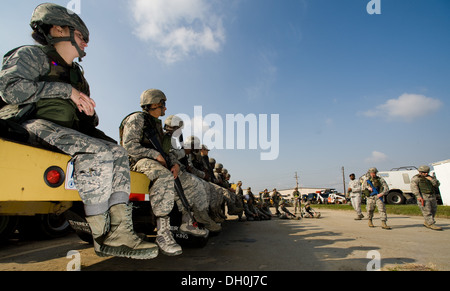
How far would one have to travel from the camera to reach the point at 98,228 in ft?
5.17

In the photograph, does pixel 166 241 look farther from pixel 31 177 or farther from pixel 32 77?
pixel 32 77

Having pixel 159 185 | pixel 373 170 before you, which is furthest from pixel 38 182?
pixel 373 170

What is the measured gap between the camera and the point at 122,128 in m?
2.77

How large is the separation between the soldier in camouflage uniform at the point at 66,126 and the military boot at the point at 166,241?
Answer: 0.53m

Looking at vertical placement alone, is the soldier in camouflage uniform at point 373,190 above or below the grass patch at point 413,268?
above

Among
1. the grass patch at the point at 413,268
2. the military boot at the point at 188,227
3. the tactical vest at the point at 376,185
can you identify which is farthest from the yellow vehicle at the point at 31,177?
the tactical vest at the point at 376,185

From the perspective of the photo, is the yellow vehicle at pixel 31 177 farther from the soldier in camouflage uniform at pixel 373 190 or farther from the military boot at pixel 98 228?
the soldier in camouflage uniform at pixel 373 190

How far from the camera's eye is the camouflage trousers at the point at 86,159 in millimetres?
1545

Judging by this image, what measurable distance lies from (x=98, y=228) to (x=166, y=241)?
80 centimetres

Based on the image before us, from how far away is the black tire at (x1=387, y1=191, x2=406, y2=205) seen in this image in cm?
1773

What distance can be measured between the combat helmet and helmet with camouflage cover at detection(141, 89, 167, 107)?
120 centimetres
